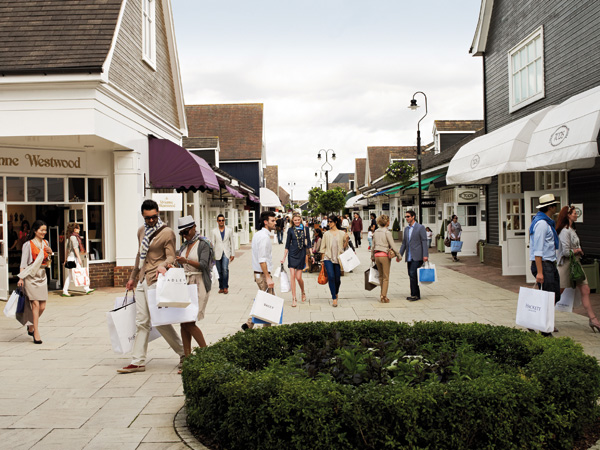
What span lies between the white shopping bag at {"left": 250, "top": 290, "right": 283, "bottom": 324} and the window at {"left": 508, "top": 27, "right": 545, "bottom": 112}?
10.6 m

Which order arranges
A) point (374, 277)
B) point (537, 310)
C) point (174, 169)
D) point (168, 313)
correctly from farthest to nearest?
point (174, 169)
point (374, 277)
point (537, 310)
point (168, 313)

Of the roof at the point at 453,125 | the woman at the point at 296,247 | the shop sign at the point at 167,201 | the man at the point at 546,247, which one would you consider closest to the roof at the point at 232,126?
the roof at the point at 453,125

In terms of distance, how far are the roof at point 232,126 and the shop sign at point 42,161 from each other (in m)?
31.7

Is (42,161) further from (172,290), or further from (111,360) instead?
(172,290)

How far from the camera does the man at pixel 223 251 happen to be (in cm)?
1342

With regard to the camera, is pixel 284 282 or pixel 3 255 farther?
pixel 3 255

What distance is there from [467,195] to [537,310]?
16.3 m

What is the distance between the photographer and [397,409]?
3695 millimetres

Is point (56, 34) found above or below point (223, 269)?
above

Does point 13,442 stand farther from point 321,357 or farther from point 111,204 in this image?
point 111,204

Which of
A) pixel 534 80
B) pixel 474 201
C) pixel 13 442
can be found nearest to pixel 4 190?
pixel 13 442

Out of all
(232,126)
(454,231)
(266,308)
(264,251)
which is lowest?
(266,308)

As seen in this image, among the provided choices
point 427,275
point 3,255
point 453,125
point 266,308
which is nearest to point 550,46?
point 427,275

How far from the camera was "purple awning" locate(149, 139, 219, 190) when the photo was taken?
15547 mm
